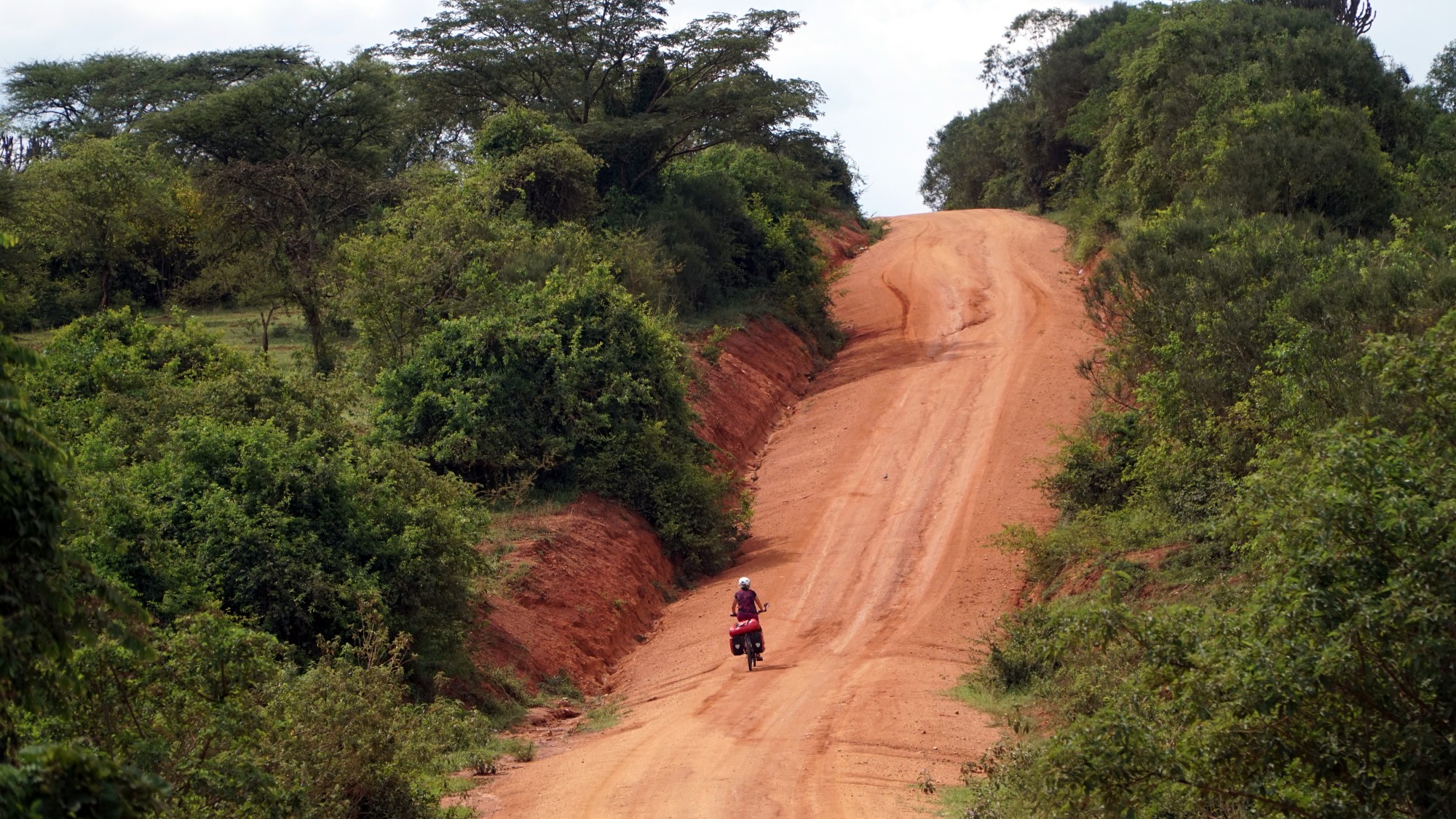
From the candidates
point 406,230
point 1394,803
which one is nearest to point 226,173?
point 406,230

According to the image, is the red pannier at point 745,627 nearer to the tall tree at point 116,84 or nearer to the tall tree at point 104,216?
the tall tree at point 104,216

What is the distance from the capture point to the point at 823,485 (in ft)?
82.4

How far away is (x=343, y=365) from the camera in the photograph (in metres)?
23.9

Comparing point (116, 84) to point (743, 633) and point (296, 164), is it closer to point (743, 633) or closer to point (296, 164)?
point (296, 164)

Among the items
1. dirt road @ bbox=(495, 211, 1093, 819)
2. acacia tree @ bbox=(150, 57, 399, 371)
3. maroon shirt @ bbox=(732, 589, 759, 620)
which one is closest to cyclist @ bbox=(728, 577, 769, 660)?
maroon shirt @ bbox=(732, 589, 759, 620)

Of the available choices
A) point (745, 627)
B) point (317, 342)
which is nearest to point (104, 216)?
point (317, 342)

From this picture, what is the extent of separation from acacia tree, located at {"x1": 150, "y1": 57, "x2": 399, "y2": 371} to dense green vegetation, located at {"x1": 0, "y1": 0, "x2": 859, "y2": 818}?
105mm

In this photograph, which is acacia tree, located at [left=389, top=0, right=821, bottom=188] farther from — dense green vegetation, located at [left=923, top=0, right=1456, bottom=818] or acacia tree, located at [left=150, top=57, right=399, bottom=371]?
dense green vegetation, located at [left=923, top=0, right=1456, bottom=818]

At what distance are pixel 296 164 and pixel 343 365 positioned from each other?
10496 mm

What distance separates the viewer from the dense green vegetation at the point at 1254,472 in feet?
23.6

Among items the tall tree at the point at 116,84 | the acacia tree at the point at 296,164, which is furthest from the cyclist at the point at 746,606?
the tall tree at the point at 116,84

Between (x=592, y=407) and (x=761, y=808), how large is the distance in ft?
39.1

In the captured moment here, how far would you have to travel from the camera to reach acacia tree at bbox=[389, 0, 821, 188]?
3553cm

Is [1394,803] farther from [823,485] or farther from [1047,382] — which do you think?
[1047,382]
